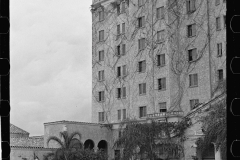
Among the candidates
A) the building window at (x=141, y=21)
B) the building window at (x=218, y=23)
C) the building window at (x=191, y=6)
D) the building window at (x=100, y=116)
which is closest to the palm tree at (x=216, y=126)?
the building window at (x=218, y=23)

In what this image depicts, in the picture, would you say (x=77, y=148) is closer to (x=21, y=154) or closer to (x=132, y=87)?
(x=21, y=154)

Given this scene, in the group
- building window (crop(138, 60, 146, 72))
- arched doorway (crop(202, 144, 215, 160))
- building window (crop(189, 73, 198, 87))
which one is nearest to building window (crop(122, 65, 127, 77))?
building window (crop(138, 60, 146, 72))

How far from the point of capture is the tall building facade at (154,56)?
41.7 m

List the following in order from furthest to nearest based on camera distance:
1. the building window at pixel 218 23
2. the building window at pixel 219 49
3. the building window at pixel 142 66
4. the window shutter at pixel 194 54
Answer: the building window at pixel 142 66 < the window shutter at pixel 194 54 < the building window at pixel 218 23 < the building window at pixel 219 49

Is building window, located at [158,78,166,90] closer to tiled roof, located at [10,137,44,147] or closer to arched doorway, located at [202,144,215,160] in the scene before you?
arched doorway, located at [202,144,215,160]

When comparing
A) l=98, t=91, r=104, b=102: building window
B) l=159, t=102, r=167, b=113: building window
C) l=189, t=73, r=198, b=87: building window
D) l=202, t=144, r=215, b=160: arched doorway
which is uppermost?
l=189, t=73, r=198, b=87: building window

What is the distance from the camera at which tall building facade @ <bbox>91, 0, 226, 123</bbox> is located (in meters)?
41.7

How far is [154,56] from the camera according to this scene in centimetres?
4544

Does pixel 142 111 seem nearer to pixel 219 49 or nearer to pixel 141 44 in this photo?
pixel 141 44

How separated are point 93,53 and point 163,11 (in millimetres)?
11109

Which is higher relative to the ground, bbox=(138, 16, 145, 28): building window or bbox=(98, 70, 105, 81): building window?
bbox=(138, 16, 145, 28): building window

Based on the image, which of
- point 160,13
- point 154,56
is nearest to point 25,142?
point 154,56

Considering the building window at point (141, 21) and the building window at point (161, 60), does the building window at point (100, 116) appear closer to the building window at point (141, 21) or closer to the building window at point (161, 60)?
the building window at point (161, 60)

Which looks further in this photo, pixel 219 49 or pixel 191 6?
pixel 191 6
